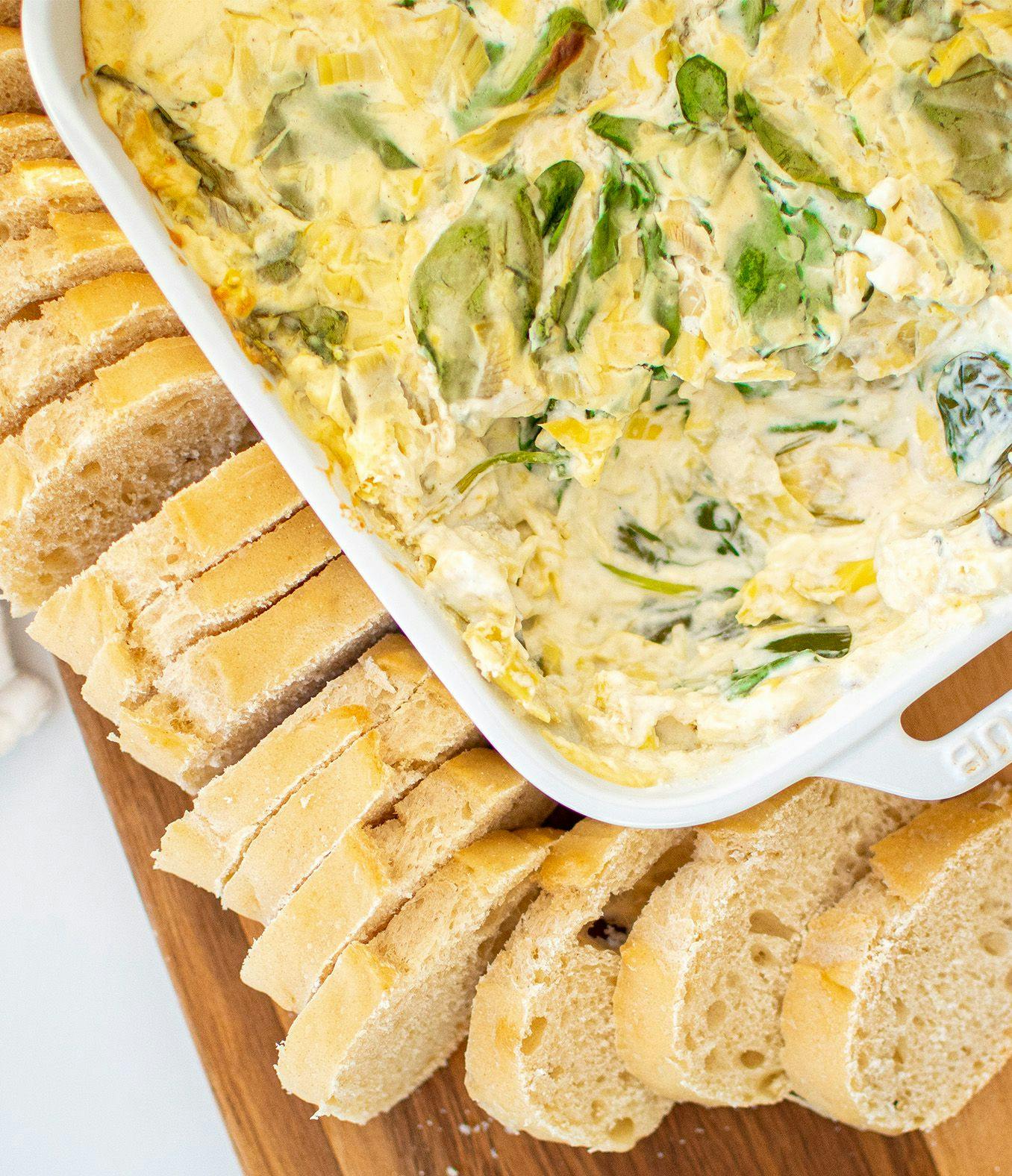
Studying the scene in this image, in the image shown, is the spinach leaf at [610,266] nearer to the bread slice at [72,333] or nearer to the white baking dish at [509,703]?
the white baking dish at [509,703]

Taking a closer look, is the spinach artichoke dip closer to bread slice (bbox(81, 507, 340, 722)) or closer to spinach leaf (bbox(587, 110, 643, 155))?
spinach leaf (bbox(587, 110, 643, 155))

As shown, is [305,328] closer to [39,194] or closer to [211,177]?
[211,177]

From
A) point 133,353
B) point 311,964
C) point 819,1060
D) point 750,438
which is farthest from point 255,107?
point 819,1060

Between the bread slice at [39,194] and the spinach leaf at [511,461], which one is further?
the bread slice at [39,194]

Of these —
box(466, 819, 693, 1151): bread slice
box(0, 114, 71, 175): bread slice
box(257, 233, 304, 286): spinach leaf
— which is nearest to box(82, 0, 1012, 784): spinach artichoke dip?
box(257, 233, 304, 286): spinach leaf

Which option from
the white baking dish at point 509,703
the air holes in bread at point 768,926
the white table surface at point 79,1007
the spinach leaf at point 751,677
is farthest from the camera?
the white table surface at point 79,1007

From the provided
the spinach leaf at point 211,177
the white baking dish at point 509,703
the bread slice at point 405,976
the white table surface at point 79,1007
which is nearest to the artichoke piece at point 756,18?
the spinach leaf at point 211,177
